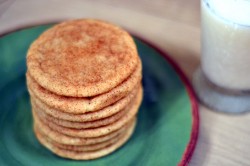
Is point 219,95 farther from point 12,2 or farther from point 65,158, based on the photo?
point 12,2

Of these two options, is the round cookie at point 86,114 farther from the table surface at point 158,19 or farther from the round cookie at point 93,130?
the table surface at point 158,19

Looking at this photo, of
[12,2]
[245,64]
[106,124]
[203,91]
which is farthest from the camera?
[12,2]

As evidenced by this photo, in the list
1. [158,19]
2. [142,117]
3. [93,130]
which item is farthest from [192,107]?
[158,19]

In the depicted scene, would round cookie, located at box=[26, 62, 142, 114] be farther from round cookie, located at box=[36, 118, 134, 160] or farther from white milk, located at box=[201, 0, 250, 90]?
white milk, located at box=[201, 0, 250, 90]

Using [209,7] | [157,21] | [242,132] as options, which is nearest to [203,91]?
[242,132]

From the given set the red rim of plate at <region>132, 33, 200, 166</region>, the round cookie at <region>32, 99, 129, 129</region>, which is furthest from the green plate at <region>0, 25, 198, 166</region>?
the round cookie at <region>32, 99, 129, 129</region>

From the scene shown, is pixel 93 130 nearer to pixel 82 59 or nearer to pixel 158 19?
pixel 82 59

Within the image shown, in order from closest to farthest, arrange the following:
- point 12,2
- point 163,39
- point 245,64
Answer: point 245,64
point 163,39
point 12,2
